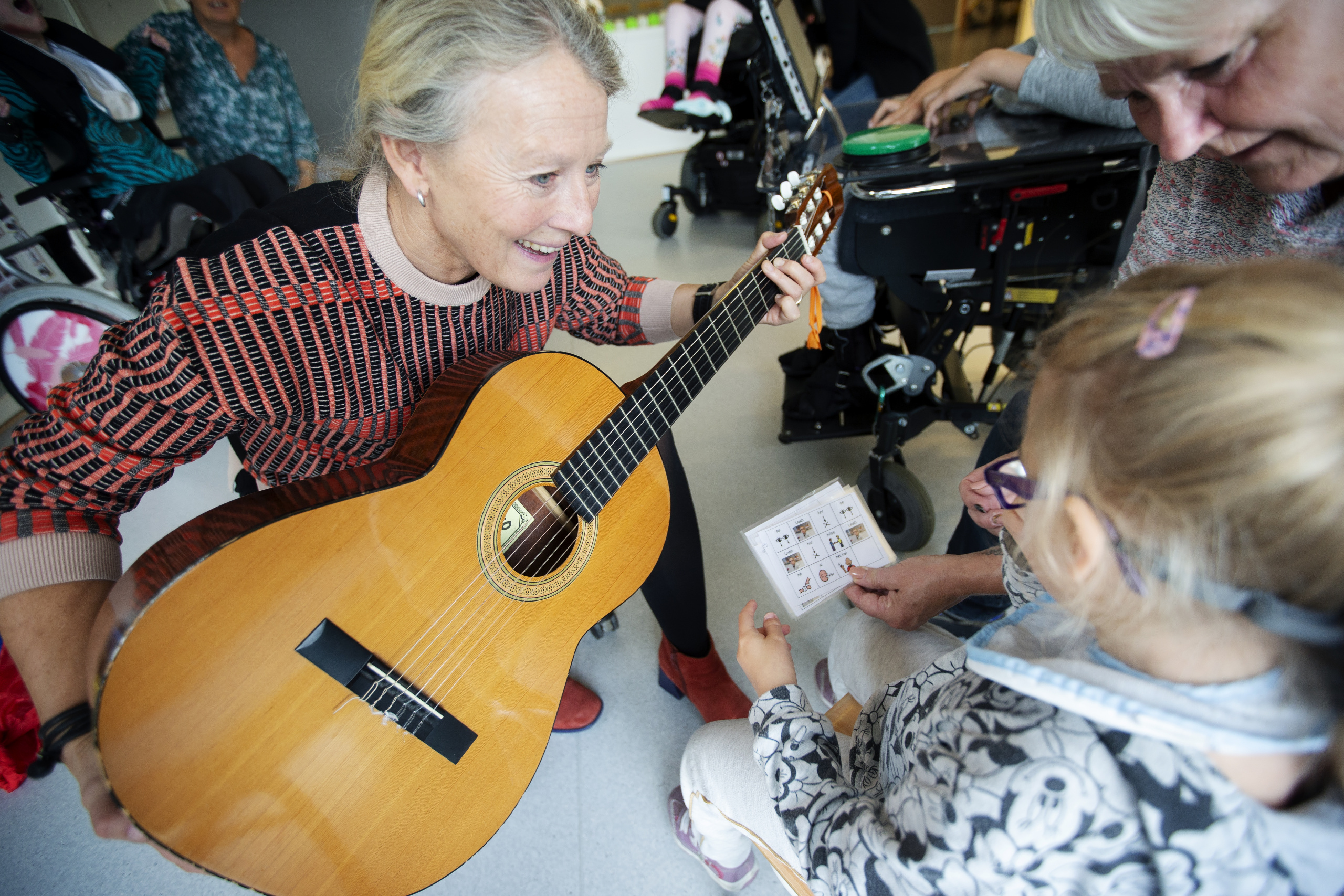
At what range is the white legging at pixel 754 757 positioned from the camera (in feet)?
2.73

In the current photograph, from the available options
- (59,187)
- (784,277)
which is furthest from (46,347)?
(784,277)

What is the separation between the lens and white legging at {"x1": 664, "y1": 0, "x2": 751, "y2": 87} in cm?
301

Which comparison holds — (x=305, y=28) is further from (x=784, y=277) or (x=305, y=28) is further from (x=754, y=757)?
(x=754, y=757)

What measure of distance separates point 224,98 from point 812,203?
248 centimetres

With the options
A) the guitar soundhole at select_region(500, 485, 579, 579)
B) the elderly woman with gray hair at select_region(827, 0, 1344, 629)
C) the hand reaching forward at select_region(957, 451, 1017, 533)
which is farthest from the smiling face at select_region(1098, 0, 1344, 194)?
the guitar soundhole at select_region(500, 485, 579, 579)

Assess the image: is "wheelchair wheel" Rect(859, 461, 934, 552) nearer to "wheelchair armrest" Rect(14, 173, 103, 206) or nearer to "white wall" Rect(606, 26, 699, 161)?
"wheelchair armrest" Rect(14, 173, 103, 206)

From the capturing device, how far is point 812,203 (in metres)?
1.15

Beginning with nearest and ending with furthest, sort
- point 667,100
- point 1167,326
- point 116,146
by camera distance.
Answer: point 1167,326 < point 116,146 < point 667,100

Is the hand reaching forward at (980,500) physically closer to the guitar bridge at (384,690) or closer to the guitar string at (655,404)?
the guitar string at (655,404)

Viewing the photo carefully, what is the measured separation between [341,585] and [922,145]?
4.65 feet

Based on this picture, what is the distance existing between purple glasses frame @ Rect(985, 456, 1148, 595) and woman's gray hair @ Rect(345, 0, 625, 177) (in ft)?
2.35

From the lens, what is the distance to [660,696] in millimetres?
1458

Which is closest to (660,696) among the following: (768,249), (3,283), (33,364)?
(768,249)

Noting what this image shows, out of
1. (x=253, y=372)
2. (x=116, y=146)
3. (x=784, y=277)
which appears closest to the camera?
(x=253, y=372)
